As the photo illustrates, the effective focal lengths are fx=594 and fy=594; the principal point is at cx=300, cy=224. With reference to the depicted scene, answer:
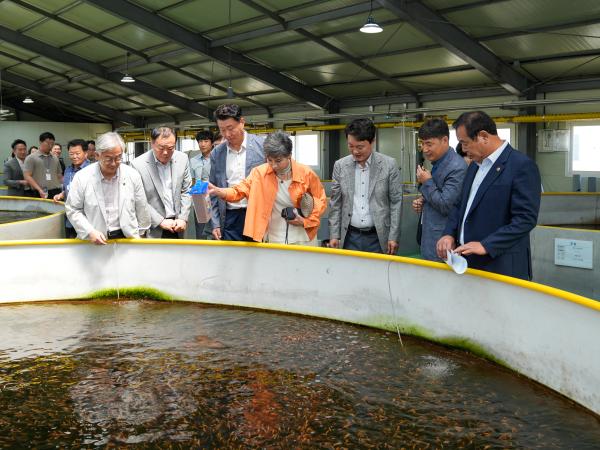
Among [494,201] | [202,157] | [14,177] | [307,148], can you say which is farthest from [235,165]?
[307,148]

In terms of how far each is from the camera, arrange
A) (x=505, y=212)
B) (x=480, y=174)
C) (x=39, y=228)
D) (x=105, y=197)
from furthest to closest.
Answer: (x=39, y=228)
(x=105, y=197)
(x=480, y=174)
(x=505, y=212)

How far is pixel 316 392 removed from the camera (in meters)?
2.48

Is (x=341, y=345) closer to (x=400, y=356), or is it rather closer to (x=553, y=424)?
(x=400, y=356)

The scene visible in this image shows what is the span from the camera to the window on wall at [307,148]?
1725cm

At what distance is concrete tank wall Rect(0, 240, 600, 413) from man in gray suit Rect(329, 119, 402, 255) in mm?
286

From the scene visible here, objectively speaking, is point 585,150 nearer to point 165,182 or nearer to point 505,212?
point 165,182

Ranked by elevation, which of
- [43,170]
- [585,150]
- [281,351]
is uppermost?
[585,150]

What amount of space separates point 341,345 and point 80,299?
6.77 feet

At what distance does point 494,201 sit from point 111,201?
8.39 ft

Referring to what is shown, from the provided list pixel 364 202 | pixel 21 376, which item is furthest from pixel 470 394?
pixel 21 376

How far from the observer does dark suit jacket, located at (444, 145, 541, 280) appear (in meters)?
2.65

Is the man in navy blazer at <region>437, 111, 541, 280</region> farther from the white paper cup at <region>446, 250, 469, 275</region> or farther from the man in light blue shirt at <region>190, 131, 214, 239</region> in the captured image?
the man in light blue shirt at <region>190, 131, 214, 239</region>

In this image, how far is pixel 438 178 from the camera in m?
3.34

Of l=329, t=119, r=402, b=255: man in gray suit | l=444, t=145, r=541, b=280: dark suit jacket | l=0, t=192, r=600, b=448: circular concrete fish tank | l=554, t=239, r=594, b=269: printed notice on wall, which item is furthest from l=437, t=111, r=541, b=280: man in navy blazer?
l=554, t=239, r=594, b=269: printed notice on wall
